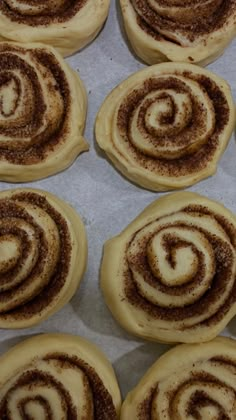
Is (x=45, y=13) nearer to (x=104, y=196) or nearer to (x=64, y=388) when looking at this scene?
(x=104, y=196)

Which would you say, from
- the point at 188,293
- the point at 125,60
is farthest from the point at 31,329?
the point at 125,60

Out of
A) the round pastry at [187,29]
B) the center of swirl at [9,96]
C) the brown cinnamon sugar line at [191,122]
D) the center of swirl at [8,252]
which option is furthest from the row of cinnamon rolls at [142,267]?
the round pastry at [187,29]

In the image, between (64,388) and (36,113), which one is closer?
(64,388)

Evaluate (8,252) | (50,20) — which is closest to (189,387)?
(8,252)

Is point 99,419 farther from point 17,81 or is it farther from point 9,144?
point 17,81

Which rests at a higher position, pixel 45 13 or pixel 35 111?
pixel 45 13

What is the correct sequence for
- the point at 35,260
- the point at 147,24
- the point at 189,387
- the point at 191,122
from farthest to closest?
the point at 147,24 → the point at 191,122 → the point at 35,260 → the point at 189,387

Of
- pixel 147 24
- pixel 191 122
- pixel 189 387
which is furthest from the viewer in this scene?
pixel 147 24

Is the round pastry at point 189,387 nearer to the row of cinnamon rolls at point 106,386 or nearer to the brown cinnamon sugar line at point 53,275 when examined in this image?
the row of cinnamon rolls at point 106,386
